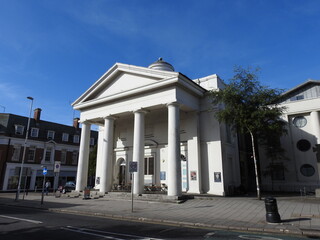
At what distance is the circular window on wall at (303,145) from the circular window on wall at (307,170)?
1.65 metres

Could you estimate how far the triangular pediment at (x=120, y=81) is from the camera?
19.7 m

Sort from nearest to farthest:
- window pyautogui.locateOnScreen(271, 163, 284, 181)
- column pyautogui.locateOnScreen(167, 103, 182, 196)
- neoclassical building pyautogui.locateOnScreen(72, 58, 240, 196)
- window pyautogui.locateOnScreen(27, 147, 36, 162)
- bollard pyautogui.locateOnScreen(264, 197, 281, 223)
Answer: bollard pyautogui.locateOnScreen(264, 197, 281, 223) → column pyautogui.locateOnScreen(167, 103, 182, 196) → neoclassical building pyautogui.locateOnScreen(72, 58, 240, 196) → window pyautogui.locateOnScreen(271, 163, 284, 181) → window pyautogui.locateOnScreen(27, 147, 36, 162)

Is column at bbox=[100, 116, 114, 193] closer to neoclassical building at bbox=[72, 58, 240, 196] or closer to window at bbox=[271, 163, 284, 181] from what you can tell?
neoclassical building at bbox=[72, 58, 240, 196]

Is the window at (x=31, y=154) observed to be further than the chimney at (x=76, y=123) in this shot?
→ No

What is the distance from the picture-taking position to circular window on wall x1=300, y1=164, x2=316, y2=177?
23.2m

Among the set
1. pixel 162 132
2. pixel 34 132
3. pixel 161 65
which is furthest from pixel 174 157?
pixel 34 132

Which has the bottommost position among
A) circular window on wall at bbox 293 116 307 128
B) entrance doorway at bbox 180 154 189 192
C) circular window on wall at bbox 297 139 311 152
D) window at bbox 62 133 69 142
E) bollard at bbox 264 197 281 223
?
bollard at bbox 264 197 281 223

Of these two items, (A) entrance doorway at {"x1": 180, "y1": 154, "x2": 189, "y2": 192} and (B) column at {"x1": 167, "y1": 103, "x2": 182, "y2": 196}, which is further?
(A) entrance doorway at {"x1": 180, "y1": 154, "x2": 189, "y2": 192}

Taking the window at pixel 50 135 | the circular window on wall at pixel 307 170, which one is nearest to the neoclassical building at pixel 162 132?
the circular window on wall at pixel 307 170

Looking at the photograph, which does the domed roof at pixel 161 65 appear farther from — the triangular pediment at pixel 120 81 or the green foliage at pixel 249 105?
the green foliage at pixel 249 105

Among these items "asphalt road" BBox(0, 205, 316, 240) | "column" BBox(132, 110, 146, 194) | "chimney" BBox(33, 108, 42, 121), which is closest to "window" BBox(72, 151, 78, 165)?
"chimney" BBox(33, 108, 42, 121)

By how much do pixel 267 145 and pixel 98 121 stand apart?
18130 mm

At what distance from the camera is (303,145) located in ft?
79.0

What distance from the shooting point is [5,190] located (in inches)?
1300
